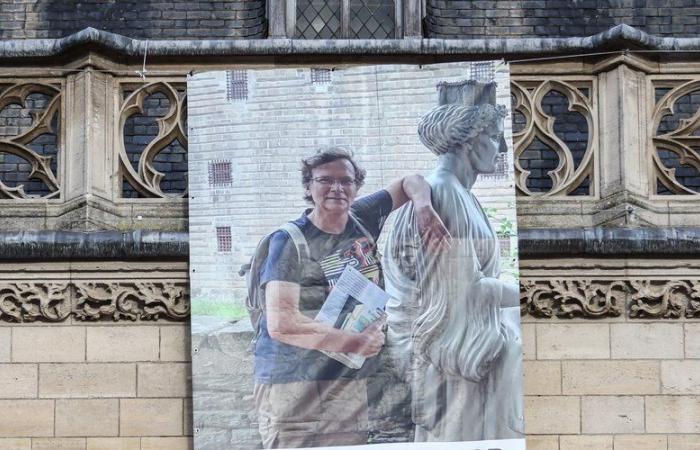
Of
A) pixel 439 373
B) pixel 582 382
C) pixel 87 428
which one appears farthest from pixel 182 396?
pixel 582 382

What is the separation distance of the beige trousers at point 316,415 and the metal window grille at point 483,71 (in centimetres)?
179

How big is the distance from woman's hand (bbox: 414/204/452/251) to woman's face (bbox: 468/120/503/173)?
1.19 feet

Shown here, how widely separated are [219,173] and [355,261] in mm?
886

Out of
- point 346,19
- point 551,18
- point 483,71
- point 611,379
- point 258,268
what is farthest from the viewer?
point 346,19

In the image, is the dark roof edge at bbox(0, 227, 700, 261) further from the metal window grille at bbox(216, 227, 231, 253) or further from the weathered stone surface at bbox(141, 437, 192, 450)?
the weathered stone surface at bbox(141, 437, 192, 450)

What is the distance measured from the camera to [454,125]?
1110 cm

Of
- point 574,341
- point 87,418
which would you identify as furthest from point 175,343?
point 574,341

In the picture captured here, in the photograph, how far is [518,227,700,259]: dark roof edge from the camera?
11.0 meters

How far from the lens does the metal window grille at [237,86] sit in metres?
11.2

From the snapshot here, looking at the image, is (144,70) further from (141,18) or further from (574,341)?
(574,341)

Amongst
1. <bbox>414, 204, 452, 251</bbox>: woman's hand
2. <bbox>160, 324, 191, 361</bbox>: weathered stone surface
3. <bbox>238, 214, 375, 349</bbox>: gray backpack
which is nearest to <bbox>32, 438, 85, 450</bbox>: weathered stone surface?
<bbox>160, 324, 191, 361</bbox>: weathered stone surface

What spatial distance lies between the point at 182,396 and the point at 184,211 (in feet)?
3.43

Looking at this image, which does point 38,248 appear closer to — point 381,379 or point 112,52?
point 112,52

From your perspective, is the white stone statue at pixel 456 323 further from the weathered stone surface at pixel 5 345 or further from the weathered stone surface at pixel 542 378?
the weathered stone surface at pixel 5 345
